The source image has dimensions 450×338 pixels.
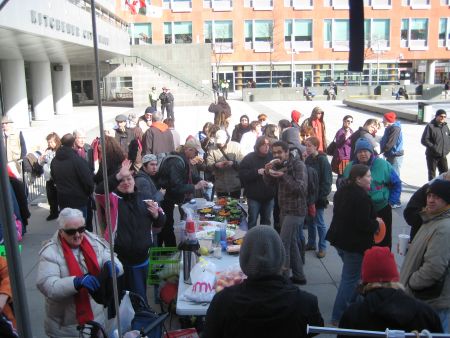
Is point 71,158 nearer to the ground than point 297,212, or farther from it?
farther from it

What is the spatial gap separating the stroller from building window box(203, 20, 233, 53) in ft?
172

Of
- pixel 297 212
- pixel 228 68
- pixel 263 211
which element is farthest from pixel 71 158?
pixel 228 68

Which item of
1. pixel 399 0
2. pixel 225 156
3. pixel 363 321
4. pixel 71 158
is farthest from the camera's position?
pixel 399 0

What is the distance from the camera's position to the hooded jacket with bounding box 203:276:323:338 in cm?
239

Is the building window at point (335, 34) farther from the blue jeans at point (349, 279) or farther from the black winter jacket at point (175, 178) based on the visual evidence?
the blue jeans at point (349, 279)

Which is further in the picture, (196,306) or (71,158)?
(71,158)

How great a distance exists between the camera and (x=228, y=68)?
55.8 metres

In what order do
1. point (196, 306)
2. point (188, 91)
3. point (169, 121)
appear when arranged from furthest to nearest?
1. point (188, 91)
2. point (169, 121)
3. point (196, 306)

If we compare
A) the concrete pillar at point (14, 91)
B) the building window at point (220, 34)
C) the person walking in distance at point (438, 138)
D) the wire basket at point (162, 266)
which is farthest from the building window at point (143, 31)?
the wire basket at point (162, 266)

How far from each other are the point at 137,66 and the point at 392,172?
34401 millimetres

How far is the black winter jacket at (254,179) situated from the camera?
6504mm

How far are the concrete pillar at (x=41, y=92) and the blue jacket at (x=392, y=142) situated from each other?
2129 cm

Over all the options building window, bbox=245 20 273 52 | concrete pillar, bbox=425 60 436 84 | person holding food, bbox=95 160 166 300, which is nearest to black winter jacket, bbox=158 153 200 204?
person holding food, bbox=95 160 166 300

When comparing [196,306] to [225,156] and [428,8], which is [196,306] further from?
[428,8]
